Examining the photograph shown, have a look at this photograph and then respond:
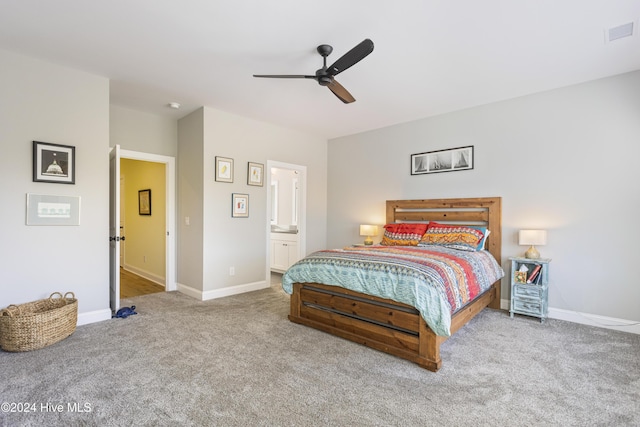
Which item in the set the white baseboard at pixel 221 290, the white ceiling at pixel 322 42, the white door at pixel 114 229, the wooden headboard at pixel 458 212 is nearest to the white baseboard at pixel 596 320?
the wooden headboard at pixel 458 212

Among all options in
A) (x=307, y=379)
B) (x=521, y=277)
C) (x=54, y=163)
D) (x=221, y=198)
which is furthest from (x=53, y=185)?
(x=521, y=277)

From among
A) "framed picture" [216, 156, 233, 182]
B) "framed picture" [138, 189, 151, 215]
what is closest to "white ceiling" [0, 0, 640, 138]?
"framed picture" [216, 156, 233, 182]

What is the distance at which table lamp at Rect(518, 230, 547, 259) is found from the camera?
11.7 ft

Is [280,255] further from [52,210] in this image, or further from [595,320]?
[595,320]

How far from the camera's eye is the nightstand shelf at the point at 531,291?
137 inches

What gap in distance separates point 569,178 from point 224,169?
170 inches

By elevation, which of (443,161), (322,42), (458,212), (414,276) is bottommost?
(414,276)

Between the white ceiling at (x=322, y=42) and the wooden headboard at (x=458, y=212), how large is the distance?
135 cm

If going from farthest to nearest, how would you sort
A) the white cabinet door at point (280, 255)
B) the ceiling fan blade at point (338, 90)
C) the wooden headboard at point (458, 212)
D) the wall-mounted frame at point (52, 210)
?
1. the white cabinet door at point (280, 255)
2. the wooden headboard at point (458, 212)
3. the wall-mounted frame at point (52, 210)
4. the ceiling fan blade at point (338, 90)

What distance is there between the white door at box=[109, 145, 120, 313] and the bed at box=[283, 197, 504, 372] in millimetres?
1931

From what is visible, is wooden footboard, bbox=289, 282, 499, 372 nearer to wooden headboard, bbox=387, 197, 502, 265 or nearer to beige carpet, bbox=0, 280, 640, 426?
beige carpet, bbox=0, 280, 640, 426

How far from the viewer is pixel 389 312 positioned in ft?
8.68

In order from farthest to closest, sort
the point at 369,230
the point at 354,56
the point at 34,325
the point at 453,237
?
the point at 369,230 < the point at 453,237 < the point at 34,325 < the point at 354,56

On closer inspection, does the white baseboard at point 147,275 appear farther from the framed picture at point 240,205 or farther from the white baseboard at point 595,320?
the white baseboard at point 595,320
